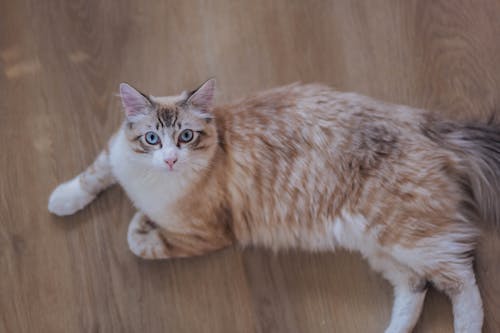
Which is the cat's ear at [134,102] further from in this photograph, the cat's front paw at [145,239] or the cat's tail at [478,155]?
the cat's tail at [478,155]

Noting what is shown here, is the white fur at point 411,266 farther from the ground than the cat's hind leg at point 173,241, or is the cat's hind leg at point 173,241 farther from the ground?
the cat's hind leg at point 173,241

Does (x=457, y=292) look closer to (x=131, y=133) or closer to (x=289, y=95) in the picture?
(x=289, y=95)

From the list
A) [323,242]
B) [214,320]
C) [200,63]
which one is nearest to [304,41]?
[200,63]

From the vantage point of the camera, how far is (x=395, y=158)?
170 cm

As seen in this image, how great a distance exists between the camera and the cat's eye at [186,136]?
5.38 feet

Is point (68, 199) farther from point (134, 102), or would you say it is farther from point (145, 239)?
point (134, 102)

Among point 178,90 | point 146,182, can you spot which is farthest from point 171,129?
point 178,90

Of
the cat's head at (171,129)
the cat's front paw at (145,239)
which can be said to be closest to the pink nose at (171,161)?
the cat's head at (171,129)

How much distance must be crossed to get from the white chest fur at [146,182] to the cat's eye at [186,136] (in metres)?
0.14

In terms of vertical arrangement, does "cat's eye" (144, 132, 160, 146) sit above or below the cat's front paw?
above

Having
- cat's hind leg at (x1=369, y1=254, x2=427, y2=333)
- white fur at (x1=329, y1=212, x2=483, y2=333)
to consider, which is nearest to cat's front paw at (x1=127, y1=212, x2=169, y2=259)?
white fur at (x1=329, y1=212, x2=483, y2=333)

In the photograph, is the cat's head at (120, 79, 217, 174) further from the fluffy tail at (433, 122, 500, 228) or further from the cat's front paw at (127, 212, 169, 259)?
the fluffy tail at (433, 122, 500, 228)

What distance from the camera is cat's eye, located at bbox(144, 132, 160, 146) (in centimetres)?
162

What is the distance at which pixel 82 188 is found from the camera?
1.98 meters
